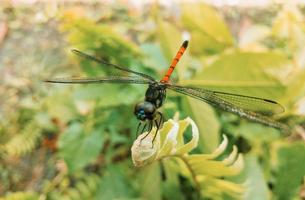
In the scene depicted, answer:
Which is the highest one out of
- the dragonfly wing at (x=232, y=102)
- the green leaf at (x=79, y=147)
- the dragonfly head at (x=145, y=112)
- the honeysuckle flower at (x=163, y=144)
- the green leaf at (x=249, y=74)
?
the green leaf at (x=249, y=74)

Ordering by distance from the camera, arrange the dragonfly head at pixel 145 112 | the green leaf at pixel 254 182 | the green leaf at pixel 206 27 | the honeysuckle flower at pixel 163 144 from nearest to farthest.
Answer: the honeysuckle flower at pixel 163 144 < the dragonfly head at pixel 145 112 < the green leaf at pixel 254 182 < the green leaf at pixel 206 27

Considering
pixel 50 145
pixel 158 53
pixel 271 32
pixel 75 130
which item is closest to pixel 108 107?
pixel 75 130

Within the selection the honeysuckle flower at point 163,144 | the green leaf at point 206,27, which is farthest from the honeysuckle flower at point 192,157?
the green leaf at point 206,27

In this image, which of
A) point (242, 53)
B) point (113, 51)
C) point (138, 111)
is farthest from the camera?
point (113, 51)

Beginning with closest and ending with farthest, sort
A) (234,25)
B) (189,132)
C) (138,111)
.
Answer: (138,111) → (189,132) → (234,25)

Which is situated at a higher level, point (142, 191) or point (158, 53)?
point (158, 53)

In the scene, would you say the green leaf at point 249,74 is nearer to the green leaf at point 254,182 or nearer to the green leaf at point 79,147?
the green leaf at point 254,182

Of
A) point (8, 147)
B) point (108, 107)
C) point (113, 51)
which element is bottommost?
point (8, 147)

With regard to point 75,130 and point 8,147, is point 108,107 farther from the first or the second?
point 8,147
